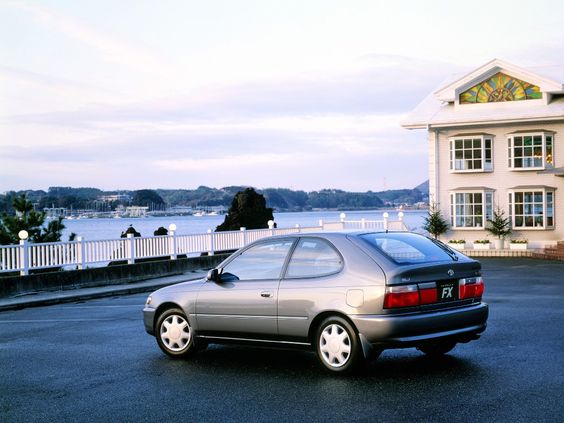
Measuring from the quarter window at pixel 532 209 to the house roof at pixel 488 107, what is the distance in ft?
10.5

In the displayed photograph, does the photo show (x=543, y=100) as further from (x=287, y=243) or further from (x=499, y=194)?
(x=287, y=243)

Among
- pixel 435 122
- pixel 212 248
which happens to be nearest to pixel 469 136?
pixel 435 122

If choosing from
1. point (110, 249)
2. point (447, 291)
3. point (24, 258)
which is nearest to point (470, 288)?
point (447, 291)

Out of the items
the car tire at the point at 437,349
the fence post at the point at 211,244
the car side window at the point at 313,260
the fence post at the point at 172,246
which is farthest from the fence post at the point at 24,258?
the car tire at the point at 437,349

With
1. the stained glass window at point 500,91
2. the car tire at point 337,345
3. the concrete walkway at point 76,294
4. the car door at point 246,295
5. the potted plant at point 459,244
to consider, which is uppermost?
the stained glass window at point 500,91

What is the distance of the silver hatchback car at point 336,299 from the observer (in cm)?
839

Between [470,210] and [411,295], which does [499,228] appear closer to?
[470,210]

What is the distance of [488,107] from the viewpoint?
36000mm

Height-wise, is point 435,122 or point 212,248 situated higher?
point 435,122

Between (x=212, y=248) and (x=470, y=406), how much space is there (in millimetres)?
22276

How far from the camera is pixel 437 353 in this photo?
380 inches

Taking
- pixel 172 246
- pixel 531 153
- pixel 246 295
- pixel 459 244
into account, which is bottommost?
pixel 459 244

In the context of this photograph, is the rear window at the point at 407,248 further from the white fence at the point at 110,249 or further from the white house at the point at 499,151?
Result: the white house at the point at 499,151

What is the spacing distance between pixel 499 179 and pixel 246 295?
28050mm
